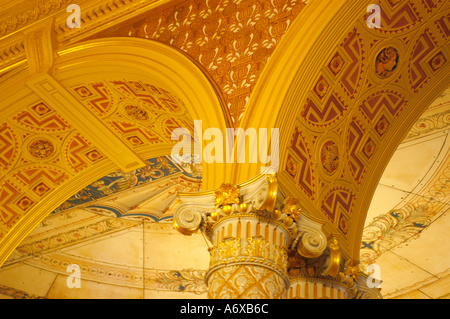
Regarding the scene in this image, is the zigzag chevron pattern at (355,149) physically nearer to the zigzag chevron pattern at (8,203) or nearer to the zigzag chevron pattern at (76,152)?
the zigzag chevron pattern at (76,152)

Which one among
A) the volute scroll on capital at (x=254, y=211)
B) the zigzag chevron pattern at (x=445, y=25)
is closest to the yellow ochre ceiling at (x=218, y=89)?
the zigzag chevron pattern at (x=445, y=25)

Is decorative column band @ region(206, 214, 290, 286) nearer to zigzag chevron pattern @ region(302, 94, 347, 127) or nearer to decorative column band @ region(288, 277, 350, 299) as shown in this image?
decorative column band @ region(288, 277, 350, 299)

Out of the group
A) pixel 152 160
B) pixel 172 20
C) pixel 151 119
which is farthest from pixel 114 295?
pixel 172 20

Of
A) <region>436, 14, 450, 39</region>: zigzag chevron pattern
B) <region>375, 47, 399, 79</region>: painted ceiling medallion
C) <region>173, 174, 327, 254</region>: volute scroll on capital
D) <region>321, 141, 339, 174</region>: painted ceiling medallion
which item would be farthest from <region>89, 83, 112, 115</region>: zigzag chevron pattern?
<region>436, 14, 450, 39</region>: zigzag chevron pattern

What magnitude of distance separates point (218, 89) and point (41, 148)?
264 cm

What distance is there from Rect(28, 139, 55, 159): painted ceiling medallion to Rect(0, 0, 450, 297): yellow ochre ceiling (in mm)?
11

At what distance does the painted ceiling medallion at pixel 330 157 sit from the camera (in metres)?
5.17

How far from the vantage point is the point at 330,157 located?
5.23 meters

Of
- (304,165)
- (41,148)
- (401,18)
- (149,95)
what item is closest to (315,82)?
(304,165)

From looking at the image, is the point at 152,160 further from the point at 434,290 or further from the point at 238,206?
the point at 434,290

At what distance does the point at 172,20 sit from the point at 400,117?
216 centimetres

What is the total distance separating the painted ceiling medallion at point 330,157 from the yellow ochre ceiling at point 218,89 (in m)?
0.01

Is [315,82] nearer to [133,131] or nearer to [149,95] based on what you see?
[149,95]

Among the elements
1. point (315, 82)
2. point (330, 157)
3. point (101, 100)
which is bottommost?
point (330, 157)
